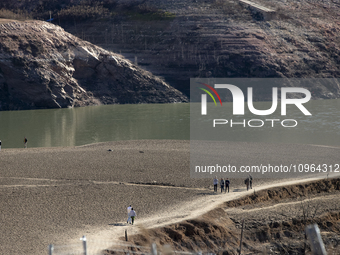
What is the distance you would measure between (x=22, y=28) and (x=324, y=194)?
81957 millimetres

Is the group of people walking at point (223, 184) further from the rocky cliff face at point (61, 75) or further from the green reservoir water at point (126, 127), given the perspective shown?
the rocky cliff face at point (61, 75)

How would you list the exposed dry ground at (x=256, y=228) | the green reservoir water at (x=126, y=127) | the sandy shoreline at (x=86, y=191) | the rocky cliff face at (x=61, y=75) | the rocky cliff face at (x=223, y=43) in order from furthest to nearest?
the rocky cliff face at (x=223, y=43) → the rocky cliff face at (x=61, y=75) → the green reservoir water at (x=126, y=127) → the sandy shoreline at (x=86, y=191) → the exposed dry ground at (x=256, y=228)

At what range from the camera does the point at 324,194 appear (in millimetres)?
29562

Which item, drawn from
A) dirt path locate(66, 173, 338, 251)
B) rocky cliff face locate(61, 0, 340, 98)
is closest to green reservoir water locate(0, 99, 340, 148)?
rocky cliff face locate(61, 0, 340, 98)

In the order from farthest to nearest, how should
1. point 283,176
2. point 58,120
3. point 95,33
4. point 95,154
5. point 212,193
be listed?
point 95,33 < point 58,120 < point 95,154 < point 283,176 < point 212,193

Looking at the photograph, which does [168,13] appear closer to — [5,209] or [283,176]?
[283,176]

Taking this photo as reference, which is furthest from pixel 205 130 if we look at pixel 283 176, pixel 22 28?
pixel 22 28

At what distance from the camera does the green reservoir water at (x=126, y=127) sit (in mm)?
54156

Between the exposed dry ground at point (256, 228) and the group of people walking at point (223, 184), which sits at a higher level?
the group of people walking at point (223, 184)

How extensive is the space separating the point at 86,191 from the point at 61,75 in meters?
69.7

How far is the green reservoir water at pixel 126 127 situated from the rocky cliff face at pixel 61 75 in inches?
213

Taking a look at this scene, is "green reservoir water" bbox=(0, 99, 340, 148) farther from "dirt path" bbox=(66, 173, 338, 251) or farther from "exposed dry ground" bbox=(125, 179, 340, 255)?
"dirt path" bbox=(66, 173, 338, 251)

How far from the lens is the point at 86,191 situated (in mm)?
28891

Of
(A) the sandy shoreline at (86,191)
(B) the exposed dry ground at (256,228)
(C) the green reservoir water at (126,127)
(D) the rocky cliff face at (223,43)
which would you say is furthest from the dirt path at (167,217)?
(D) the rocky cliff face at (223,43)
